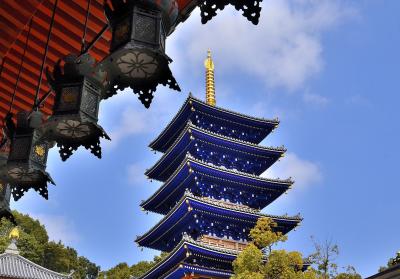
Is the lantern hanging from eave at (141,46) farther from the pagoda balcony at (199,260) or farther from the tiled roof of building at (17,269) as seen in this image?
the tiled roof of building at (17,269)

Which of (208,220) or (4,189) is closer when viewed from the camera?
(4,189)

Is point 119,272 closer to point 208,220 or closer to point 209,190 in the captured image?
point 209,190

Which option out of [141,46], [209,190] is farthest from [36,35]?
[209,190]

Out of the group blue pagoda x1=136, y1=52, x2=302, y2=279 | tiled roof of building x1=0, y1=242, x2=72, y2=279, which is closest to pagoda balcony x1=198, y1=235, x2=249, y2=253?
blue pagoda x1=136, y1=52, x2=302, y2=279

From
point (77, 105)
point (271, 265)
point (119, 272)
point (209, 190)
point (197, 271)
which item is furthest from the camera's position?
point (119, 272)

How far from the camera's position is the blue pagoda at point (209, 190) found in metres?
27.2

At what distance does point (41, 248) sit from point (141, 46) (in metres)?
60.0

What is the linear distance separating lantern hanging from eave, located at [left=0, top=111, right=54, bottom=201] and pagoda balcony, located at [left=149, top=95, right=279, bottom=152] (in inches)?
1052

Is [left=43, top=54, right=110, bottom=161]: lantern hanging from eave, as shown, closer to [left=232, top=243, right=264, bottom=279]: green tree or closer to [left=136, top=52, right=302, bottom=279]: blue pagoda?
[left=232, top=243, right=264, bottom=279]: green tree

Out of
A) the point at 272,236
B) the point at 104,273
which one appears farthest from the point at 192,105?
the point at 104,273

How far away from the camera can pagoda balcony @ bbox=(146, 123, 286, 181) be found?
3108 centimetres

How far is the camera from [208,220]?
2898 centimetres

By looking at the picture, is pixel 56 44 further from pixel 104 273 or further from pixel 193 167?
pixel 104 273

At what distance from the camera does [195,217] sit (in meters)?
28.2
